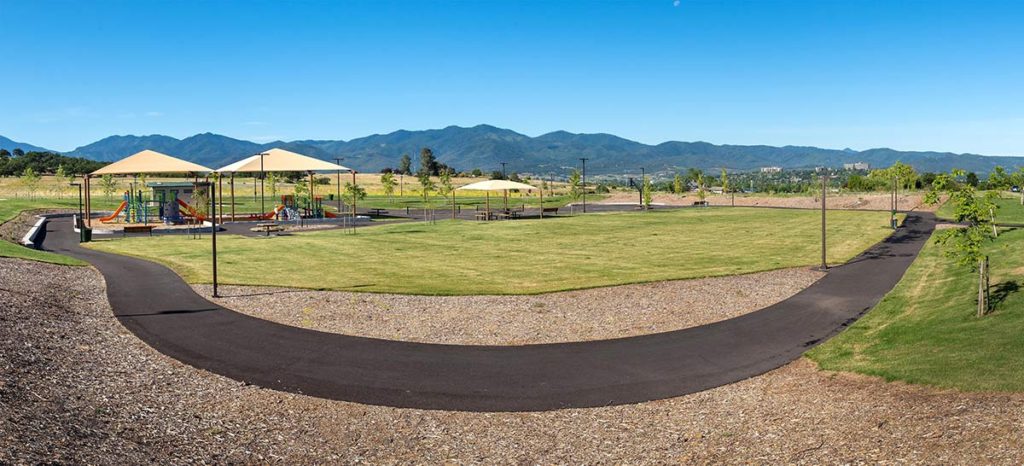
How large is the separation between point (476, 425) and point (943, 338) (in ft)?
40.0

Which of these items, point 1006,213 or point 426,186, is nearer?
point 1006,213

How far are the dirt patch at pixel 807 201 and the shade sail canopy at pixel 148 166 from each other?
67.1 metres

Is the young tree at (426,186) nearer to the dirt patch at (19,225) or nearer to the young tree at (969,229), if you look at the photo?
the dirt patch at (19,225)

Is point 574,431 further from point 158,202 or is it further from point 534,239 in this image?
point 158,202

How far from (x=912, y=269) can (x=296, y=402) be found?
92.3 ft

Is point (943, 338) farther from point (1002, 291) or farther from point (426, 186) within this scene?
point (426, 186)

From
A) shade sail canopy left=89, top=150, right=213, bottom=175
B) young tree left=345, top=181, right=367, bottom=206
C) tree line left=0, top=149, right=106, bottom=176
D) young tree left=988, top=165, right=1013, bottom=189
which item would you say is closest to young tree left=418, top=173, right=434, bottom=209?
young tree left=345, top=181, right=367, bottom=206

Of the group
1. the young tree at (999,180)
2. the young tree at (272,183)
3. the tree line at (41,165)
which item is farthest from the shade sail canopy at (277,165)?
the tree line at (41,165)

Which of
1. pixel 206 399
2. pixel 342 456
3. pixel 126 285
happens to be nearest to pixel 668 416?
pixel 342 456

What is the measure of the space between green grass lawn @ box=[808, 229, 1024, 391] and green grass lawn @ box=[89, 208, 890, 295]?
847 cm

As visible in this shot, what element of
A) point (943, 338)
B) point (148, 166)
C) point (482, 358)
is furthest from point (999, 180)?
point (148, 166)

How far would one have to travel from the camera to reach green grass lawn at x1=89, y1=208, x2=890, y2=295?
27984mm

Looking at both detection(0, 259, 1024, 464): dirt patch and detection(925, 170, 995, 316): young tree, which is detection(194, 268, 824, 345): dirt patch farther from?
detection(925, 170, 995, 316): young tree

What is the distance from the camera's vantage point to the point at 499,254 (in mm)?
37094
